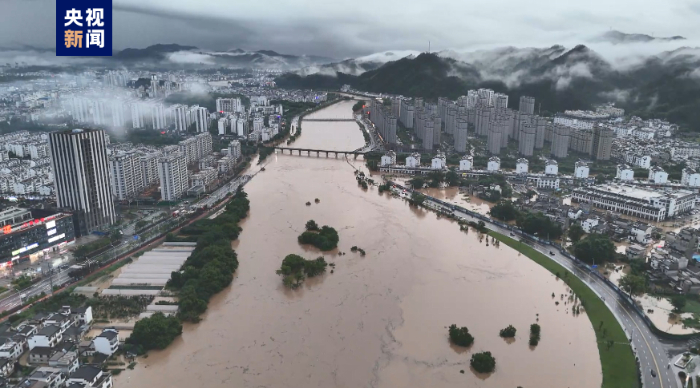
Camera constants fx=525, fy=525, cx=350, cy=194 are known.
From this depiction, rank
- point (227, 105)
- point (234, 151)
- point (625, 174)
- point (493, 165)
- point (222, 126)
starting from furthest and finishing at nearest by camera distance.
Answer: point (227, 105), point (222, 126), point (234, 151), point (493, 165), point (625, 174)

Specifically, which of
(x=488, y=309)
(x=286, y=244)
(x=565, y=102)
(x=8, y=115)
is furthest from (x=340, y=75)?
(x=488, y=309)

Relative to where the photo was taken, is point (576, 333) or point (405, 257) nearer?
point (576, 333)

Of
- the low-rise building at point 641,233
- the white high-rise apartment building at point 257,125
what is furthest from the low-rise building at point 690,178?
the white high-rise apartment building at point 257,125

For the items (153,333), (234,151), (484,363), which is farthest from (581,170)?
(153,333)

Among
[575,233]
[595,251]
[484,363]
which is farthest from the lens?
[575,233]

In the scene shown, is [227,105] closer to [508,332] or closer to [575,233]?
[575,233]

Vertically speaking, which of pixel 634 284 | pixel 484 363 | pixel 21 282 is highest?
pixel 634 284

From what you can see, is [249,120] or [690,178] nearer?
[690,178]

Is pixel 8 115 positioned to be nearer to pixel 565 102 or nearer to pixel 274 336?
pixel 274 336
